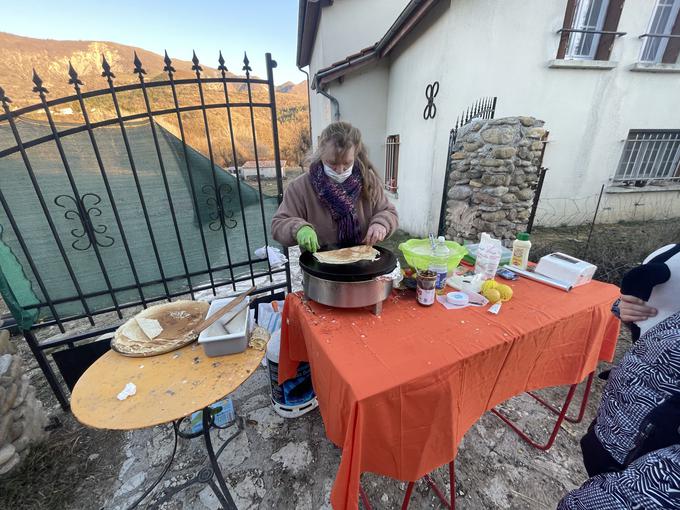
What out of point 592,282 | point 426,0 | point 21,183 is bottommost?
point 592,282

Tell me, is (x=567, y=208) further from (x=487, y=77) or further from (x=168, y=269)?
(x=168, y=269)

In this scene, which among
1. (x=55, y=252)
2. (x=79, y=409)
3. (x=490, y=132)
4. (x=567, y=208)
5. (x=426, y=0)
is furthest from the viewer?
(x=567, y=208)

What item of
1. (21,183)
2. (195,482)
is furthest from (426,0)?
(195,482)

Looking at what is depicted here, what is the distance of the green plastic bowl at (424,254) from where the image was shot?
1758 mm

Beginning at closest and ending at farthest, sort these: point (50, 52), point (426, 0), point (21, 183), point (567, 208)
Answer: point (21, 183) < point (426, 0) < point (567, 208) < point (50, 52)

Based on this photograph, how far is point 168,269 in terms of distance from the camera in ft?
8.49

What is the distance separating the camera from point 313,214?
197 cm

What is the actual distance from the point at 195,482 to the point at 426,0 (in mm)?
6866

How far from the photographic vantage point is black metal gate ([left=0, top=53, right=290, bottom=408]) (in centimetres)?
196

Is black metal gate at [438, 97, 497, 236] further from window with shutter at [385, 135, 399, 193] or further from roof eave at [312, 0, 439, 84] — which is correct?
window with shutter at [385, 135, 399, 193]

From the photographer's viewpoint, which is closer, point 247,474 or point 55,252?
point 247,474

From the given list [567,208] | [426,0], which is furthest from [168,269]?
[567,208]

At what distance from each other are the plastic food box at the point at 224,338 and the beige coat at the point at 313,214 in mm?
620

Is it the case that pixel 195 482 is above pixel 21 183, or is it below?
below
